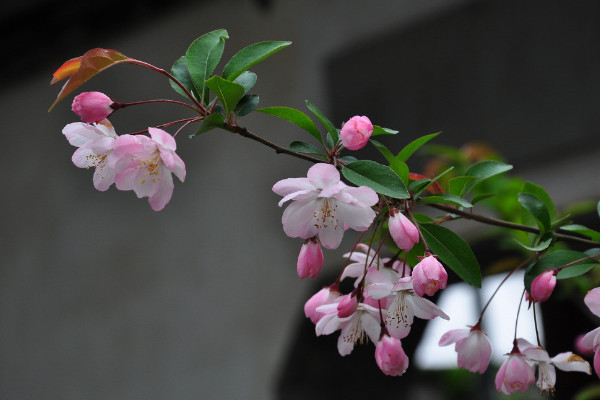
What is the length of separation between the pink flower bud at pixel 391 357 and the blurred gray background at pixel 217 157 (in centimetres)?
214

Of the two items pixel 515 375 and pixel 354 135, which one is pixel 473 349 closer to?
pixel 515 375

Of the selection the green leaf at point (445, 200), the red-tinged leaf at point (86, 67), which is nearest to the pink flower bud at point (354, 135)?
the green leaf at point (445, 200)

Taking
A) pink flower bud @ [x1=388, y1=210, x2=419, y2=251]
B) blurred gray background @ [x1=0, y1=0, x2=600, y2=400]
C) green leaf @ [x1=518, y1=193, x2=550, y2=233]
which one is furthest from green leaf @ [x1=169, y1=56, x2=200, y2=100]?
blurred gray background @ [x1=0, y1=0, x2=600, y2=400]

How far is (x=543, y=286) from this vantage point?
2.58 feet

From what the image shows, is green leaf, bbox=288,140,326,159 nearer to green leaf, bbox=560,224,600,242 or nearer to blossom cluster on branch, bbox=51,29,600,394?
blossom cluster on branch, bbox=51,29,600,394

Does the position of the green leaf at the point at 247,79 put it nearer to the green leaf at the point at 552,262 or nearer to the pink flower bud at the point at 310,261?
the pink flower bud at the point at 310,261

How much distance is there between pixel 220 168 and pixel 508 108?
1.66 meters

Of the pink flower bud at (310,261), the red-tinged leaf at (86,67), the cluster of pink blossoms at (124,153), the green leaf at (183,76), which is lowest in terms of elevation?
the pink flower bud at (310,261)

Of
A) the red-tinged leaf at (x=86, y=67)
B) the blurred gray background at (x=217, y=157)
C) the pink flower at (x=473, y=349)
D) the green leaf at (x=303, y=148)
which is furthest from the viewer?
the blurred gray background at (x=217, y=157)

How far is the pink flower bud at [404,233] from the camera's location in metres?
0.72

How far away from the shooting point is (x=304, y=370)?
11.8 feet

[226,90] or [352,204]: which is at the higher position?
[226,90]

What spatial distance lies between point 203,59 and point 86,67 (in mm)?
147

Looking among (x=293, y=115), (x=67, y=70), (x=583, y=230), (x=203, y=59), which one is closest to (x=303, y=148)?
(x=293, y=115)
